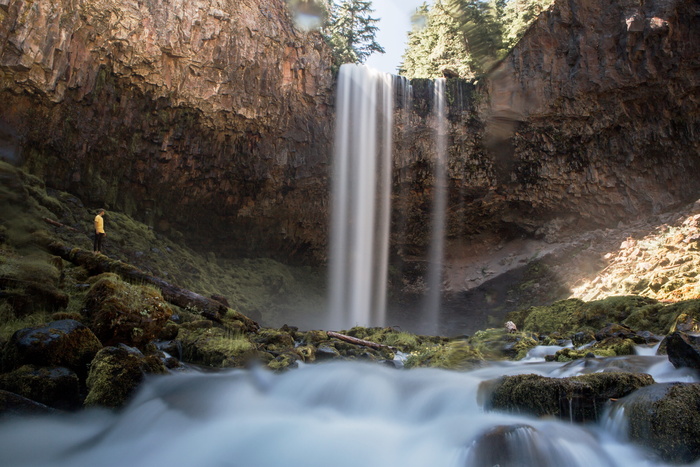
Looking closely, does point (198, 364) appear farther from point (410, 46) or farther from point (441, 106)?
point (410, 46)

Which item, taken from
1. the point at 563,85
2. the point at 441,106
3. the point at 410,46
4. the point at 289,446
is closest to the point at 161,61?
the point at 441,106

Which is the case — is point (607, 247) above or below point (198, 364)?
above

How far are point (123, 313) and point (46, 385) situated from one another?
1.58 meters

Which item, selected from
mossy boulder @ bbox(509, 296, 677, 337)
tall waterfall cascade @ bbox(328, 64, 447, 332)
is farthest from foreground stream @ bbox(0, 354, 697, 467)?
tall waterfall cascade @ bbox(328, 64, 447, 332)

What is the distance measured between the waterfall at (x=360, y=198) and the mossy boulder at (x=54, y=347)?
14894 mm

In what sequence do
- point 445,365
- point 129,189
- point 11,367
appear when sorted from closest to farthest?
point 11,367 → point 445,365 → point 129,189

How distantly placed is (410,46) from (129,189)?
1850 centimetres

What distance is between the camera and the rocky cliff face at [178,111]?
1276 centimetres

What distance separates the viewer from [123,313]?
19.8 ft

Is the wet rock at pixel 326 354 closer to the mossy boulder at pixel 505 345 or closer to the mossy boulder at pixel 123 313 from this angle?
the mossy boulder at pixel 123 313

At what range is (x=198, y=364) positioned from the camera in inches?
268

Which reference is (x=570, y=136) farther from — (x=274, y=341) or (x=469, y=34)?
(x=274, y=341)

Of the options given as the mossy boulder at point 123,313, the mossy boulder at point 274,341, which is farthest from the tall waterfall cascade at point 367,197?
the mossy boulder at point 123,313

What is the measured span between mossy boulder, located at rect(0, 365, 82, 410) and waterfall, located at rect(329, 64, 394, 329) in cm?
1537
